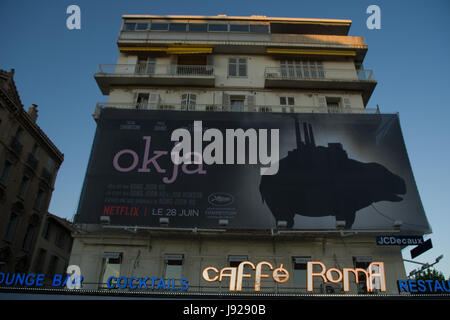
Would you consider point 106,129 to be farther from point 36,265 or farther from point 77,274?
point 36,265

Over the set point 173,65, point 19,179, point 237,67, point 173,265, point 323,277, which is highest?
point 237,67

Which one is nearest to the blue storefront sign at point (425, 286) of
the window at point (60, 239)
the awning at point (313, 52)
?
the awning at point (313, 52)

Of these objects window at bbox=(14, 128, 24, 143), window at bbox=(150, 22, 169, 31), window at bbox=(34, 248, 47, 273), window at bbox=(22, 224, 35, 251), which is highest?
window at bbox=(150, 22, 169, 31)

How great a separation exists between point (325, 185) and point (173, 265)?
838cm

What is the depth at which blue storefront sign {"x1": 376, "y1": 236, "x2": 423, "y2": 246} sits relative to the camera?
51.3 ft

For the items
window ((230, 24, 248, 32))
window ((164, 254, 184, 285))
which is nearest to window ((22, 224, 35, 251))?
window ((164, 254, 184, 285))

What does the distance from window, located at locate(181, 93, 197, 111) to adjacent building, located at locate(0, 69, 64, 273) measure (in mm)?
12593

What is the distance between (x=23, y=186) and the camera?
85.5 feet

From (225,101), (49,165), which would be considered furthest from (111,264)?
(49,165)

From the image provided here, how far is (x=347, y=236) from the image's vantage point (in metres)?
16.6

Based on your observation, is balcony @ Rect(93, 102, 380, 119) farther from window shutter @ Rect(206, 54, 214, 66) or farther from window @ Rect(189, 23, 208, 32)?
window @ Rect(189, 23, 208, 32)

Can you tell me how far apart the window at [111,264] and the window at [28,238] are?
1266 cm

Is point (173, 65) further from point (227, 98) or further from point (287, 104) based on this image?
point (287, 104)
